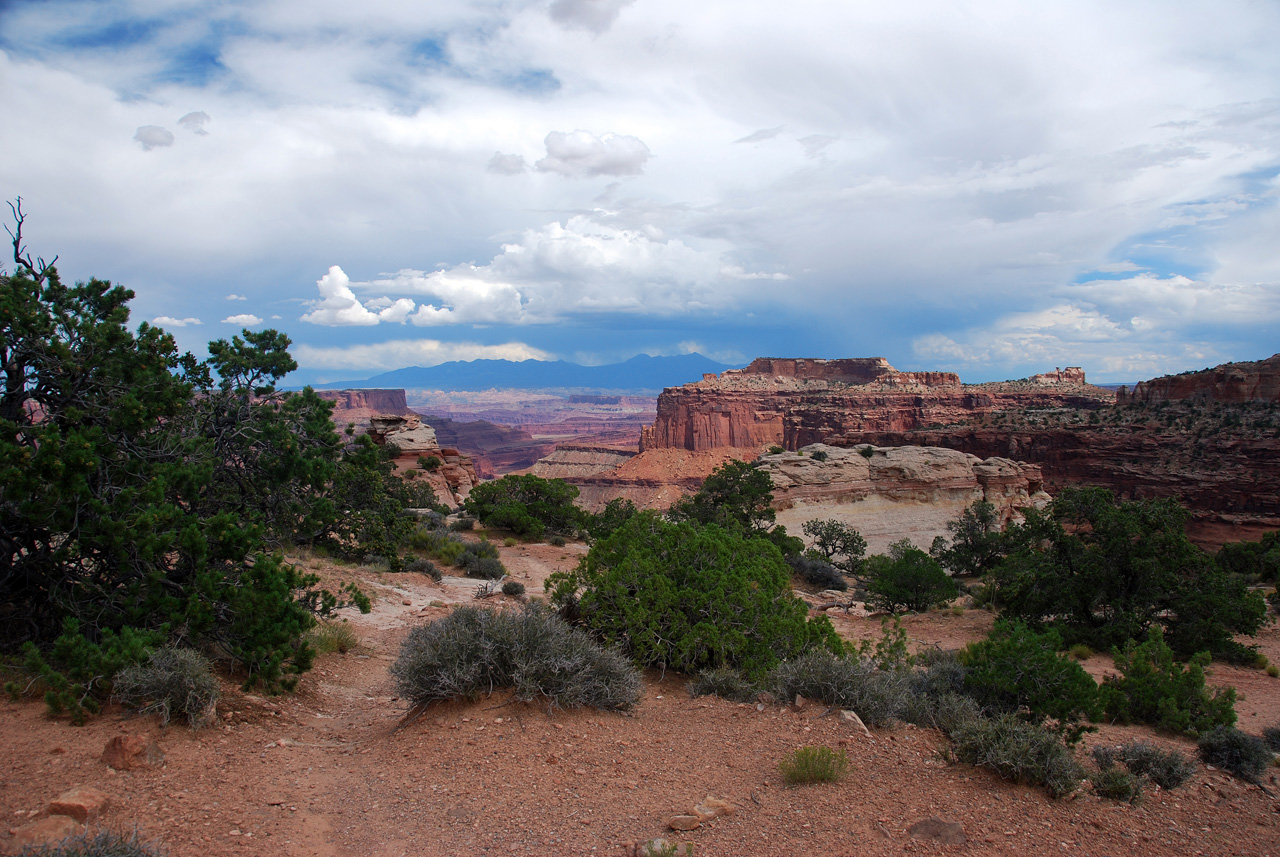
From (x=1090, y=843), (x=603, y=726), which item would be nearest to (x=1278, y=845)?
(x=1090, y=843)

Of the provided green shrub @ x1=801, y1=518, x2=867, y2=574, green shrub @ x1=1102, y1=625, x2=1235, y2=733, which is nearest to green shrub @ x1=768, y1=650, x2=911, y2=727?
green shrub @ x1=1102, y1=625, x2=1235, y2=733

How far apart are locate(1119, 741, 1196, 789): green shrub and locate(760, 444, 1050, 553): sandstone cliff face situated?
32.1 m

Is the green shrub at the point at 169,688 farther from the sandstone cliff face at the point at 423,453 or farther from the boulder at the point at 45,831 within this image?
the sandstone cliff face at the point at 423,453

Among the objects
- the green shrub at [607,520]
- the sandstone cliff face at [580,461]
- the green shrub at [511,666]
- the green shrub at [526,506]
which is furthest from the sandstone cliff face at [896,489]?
the sandstone cliff face at [580,461]

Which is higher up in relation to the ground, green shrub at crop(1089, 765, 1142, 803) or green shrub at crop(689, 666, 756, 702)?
green shrub at crop(1089, 765, 1142, 803)

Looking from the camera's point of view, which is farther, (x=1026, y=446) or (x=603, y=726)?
(x=1026, y=446)

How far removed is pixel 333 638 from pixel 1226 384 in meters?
59.7

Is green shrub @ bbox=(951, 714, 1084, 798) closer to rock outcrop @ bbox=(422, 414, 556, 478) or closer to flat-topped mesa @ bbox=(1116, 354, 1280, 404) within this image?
flat-topped mesa @ bbox=(1116, 354, 1280, 404)

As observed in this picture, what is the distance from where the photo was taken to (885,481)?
4062 centimetres

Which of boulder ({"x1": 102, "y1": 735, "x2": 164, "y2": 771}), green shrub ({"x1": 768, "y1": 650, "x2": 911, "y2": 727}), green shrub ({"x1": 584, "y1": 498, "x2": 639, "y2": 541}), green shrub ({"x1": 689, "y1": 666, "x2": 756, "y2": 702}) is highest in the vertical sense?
boulder ({"x1": 102, "y1": 735, "x2": 164, "y2": 771})

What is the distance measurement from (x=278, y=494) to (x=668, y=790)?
6729mm

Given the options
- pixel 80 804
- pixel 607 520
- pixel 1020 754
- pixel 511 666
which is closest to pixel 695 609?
pixel 511 666

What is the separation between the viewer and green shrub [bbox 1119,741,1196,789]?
5.44 metres

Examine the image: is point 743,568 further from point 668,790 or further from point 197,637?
point 197,637
